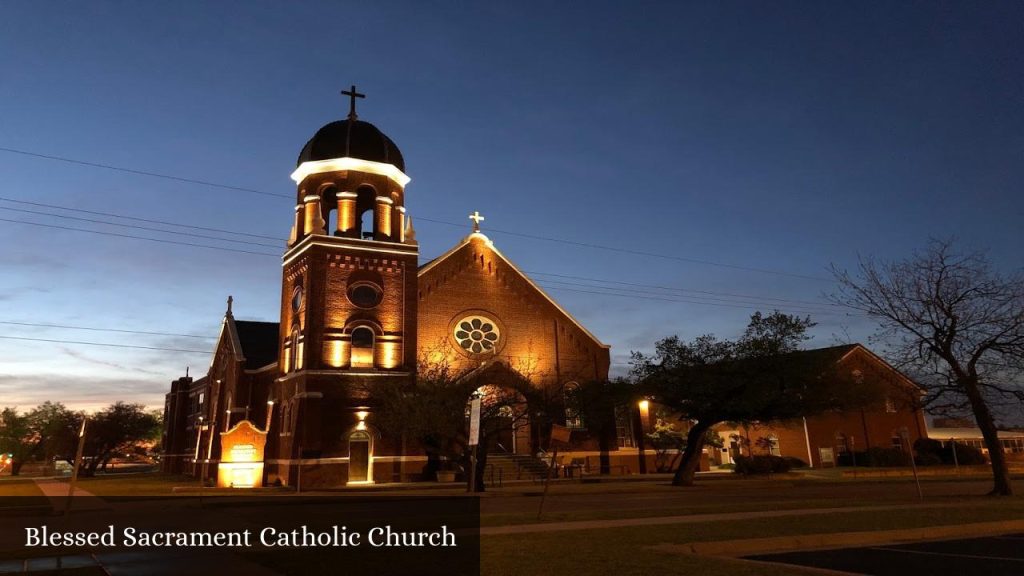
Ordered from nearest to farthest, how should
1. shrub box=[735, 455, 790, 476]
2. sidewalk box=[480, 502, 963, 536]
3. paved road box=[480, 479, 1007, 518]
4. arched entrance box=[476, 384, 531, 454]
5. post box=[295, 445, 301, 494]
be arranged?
sidewalk box=[480, 502, 963, 536] → paved road box=[480, 479, 1007, 518] → arched entrance box=[476, 384, 531, 454] → post box=[295, 445, 301, 494] → shrub box=[735, 455, 790, 476]

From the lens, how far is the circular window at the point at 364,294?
130 feet

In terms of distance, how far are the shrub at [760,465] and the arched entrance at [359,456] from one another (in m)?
20.2

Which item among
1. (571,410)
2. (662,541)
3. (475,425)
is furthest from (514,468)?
(662,541)

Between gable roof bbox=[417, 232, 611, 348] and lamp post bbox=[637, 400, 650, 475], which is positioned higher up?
gable roof bbox=[417, 232, 611, 348]

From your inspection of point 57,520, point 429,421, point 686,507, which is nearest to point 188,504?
→ point 57,520

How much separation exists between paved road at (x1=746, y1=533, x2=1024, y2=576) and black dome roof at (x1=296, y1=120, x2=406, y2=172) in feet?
112

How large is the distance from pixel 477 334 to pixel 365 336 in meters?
7.13

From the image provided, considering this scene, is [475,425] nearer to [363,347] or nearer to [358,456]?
[358,456]

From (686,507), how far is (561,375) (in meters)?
23.2

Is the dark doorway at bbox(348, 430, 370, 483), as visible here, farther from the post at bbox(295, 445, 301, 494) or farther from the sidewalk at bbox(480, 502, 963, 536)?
the sidewalk at bbox(480, 502, 963, 536)

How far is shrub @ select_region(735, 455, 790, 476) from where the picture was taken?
39.5 meters

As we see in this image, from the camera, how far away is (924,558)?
11336 millimetres

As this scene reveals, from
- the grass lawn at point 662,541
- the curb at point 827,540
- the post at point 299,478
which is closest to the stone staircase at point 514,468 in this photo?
the post at point 299,478

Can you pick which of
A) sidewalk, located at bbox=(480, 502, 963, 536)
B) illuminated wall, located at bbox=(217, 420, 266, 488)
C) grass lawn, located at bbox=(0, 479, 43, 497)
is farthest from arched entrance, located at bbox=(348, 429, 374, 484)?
sidewalk, located at bbox=(480, 502, 963, 536)
